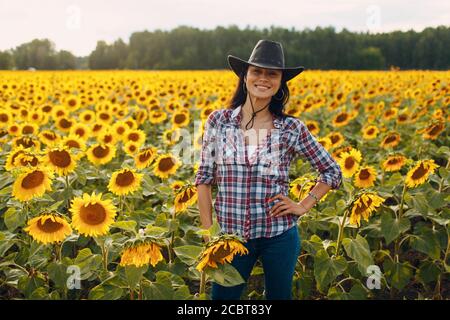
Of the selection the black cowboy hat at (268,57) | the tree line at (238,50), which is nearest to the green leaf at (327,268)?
the black cowboy hat at (268,57)

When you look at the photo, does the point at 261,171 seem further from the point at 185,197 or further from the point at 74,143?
the point at 74,143

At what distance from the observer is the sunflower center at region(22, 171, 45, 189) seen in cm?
336

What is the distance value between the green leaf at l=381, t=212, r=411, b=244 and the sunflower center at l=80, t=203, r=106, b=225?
2.11 m

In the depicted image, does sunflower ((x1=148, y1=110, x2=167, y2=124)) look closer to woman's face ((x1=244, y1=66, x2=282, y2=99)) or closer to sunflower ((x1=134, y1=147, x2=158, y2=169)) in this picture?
sunflower ((x1=134, y1=147, x2=158, y2=169))

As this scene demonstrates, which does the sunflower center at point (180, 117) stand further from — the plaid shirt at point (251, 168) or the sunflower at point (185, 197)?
the plaid shirt at point (251, 168)

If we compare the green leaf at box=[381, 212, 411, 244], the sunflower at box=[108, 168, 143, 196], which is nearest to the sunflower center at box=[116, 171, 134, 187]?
the sunflower at box=[108, 168, 143, 196]

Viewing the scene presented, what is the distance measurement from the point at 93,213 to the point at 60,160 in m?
1.37

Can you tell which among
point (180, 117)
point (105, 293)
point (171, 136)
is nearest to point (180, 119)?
point (180, 117)

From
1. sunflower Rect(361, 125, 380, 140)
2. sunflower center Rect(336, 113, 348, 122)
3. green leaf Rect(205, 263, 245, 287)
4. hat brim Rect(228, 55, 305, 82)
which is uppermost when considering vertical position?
Answer: hat brim Rect(228, 55, 305, 82)

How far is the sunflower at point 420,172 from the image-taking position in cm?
377

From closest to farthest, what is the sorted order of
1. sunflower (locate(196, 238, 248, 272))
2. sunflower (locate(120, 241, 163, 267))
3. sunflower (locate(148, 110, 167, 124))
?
1. sunflower (locate(196, 238, 248, 272))
2. sunflower (locate(120, 241, 163, 267))
3. sunflower (locate(148, 110, 167, 124))

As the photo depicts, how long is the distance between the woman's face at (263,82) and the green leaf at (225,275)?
39.6 inches

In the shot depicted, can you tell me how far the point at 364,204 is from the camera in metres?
3.09
